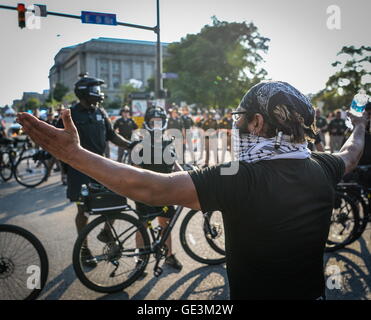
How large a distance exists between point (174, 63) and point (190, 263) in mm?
38701

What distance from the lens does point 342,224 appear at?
423cm

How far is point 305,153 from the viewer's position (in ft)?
4.65

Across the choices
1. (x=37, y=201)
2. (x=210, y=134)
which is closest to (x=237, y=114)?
(x=37, y=201)

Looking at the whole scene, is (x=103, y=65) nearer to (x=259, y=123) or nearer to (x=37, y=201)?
(x=37, y=201)

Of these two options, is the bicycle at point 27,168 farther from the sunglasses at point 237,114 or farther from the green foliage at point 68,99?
the sunglasses at point 237,114

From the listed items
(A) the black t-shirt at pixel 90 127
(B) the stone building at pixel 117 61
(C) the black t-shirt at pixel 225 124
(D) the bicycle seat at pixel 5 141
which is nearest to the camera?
(A) the black t-shirt at pixel 90 127

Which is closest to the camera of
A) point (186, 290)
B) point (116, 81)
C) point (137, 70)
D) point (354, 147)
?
point (354, 147)

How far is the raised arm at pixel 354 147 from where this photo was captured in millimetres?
1859

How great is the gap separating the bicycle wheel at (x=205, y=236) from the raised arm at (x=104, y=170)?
2.43 m

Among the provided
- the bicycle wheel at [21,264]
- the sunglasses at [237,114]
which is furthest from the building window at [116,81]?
the sunglasses at [237,114]

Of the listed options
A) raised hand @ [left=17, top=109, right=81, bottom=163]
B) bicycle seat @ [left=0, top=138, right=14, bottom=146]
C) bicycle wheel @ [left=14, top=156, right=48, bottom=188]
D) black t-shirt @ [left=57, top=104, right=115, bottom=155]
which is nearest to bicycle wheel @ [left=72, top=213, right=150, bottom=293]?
black t-shirt @ [left=57, top=104, right=115, bottom=155]

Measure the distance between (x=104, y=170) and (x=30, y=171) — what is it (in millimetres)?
8378

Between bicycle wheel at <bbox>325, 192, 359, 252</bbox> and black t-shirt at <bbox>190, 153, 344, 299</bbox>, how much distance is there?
2970 millimetres
